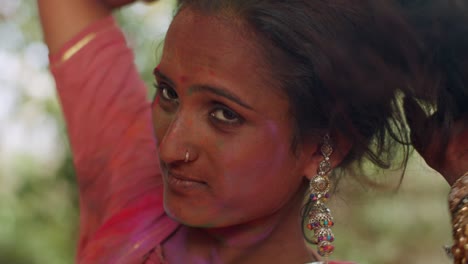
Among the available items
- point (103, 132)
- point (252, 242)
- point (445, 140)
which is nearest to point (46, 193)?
point (103, 132)

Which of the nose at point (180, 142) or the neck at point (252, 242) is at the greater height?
the nose at point (180, 142)

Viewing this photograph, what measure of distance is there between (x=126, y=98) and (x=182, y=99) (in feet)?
1.28

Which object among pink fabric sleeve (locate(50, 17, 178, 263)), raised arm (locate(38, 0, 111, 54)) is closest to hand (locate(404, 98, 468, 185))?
pink fabric sleeve (locate(50, 17, 178, 263))

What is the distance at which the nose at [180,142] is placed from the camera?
1.64 m

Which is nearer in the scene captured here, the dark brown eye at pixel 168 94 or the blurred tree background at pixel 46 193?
the dark brown eye at pixel 168 94

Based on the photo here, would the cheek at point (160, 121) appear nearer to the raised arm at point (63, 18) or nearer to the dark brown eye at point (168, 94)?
the dark brown eye at point (168, 94)

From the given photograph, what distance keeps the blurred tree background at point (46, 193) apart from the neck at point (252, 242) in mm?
2516

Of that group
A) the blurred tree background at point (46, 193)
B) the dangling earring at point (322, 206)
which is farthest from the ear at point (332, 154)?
the blurred tree background at point (46, 193)

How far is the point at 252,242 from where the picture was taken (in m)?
1.81

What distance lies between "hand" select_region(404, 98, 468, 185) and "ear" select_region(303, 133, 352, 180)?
14cm

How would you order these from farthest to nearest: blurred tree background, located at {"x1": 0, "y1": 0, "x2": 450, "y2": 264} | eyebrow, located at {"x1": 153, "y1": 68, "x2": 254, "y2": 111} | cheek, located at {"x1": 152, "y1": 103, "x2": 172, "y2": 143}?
1. blurred tree background, located at {"x1": 0, "y1": 0, "x2": 450, "y2": 264}
2. cheek, located at {"x1": 152, "y1": 103, "x2": 172, "y2": 143}
3. eyebrow, located at {"x1": 153, "y1": 68, "x2": 254, "y2": 111}

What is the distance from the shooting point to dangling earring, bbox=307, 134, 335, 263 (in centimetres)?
176

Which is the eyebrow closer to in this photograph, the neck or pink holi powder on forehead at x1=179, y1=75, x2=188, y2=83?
pink holi powder on forehead at x1=179, y1=75, x2=188, y2=83

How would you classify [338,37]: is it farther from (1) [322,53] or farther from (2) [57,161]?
(2) [57,161]
